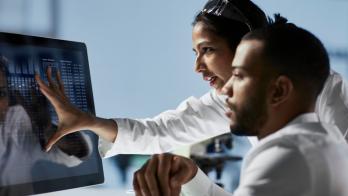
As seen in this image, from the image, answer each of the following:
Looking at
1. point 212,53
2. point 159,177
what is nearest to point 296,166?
point 159,177

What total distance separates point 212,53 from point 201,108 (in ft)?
0.87

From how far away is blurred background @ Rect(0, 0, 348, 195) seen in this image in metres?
2.12

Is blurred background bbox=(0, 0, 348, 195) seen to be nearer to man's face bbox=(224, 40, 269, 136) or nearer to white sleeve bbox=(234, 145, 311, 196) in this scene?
man's face bbox=(224, 40, 269, 136)

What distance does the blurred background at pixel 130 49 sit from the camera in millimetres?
2117

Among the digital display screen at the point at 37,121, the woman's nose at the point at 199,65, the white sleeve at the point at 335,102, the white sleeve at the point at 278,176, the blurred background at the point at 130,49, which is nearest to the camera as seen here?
the white sleeve at the point at 278,176

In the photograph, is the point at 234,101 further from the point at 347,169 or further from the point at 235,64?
the point at 347,169

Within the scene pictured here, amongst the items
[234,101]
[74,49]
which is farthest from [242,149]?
[234,101]

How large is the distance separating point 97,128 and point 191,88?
40.5 inches

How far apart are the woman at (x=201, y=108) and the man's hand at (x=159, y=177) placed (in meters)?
0.33

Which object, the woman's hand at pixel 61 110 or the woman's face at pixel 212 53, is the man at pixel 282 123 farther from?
the woman's face at pixel 212 53

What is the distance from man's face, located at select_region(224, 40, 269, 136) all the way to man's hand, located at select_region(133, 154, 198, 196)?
13cm

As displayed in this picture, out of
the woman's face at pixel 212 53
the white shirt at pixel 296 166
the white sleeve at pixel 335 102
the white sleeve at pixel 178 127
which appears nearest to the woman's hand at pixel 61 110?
the white sleeve at pixel 178 127

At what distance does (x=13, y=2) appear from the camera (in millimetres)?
2020

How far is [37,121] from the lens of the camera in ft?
3.99
